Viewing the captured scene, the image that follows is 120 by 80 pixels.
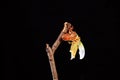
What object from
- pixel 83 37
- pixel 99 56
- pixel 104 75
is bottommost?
pixel 104 75

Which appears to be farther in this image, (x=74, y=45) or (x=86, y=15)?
(x=86, y=15)

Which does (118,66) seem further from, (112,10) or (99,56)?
(112,10)

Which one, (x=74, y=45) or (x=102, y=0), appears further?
(x=102, y=0)

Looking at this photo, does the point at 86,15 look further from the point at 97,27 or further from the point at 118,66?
the point at 118,66

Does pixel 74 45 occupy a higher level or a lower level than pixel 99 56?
higher

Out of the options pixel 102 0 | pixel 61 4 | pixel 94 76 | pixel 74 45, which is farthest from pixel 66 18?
pixel 74 45

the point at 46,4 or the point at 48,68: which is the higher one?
the point at 46,4

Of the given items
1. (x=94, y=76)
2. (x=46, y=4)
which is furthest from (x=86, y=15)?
(x=94, y=76)

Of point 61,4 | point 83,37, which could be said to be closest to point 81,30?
point 83,37
